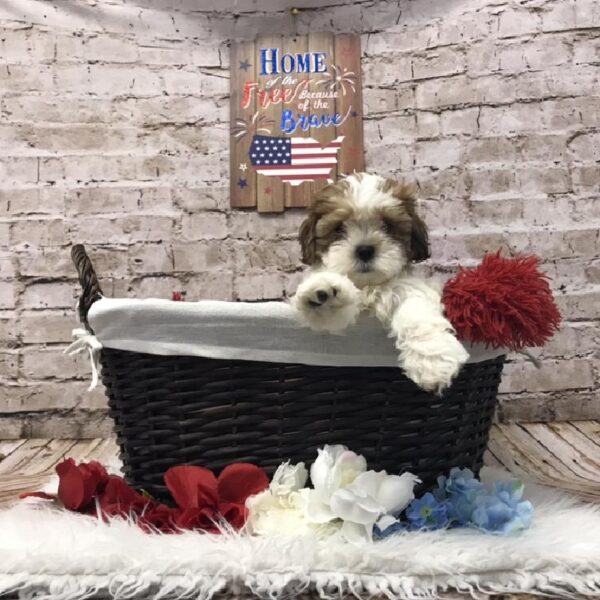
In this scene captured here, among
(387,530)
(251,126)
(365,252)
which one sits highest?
(251,126)

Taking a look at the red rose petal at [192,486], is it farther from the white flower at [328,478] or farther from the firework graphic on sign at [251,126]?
the firework graphic on sign at [251,126]

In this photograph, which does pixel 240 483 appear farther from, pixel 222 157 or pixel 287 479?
pixel 222 157

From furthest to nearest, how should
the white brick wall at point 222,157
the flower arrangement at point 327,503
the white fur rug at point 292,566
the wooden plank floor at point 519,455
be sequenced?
the white brick wall at point 222,157 < the wooden plank floor at point 519,455 < the flower arrangement at point 327,503 < the white fur rug at point 292,566

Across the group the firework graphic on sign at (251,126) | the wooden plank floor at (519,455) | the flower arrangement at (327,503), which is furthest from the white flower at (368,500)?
the firework graphic on sign at (251,126)

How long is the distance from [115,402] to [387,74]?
1.45m

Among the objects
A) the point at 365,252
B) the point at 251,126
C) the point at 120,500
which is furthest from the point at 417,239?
the point at 251,126

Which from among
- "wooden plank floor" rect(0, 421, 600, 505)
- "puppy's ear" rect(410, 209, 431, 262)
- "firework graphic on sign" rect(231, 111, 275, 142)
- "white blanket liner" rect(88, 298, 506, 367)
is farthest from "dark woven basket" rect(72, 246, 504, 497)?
"firework graphic on sign" rect(231, 111, 275, 142)

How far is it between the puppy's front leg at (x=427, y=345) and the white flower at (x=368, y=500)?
0.16 m

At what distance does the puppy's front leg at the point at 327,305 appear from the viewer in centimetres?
92

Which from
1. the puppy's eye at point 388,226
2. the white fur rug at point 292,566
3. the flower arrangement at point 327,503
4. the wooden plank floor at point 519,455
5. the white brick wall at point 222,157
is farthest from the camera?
the white brick wall at point 222,157

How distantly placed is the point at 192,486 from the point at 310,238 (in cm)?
51

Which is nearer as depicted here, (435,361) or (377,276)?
(435,361)

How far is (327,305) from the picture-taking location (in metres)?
0.93

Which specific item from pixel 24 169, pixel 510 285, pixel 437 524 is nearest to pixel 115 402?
pixel 437 524
